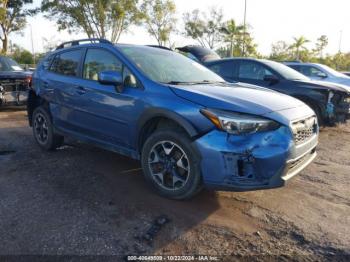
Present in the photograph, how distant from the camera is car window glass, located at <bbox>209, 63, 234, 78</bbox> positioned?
7910 millimetres

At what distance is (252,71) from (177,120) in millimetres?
4889

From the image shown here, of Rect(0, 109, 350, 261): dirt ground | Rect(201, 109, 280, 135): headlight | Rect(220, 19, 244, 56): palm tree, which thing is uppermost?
Rect(220, 19, 244, 56): palm tree

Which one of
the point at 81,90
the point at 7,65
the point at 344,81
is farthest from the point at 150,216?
the point at 344,81

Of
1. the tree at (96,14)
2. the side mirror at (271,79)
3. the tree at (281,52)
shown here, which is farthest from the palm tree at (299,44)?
the side mirror at (271,79)

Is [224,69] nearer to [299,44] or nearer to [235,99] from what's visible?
[235,99]

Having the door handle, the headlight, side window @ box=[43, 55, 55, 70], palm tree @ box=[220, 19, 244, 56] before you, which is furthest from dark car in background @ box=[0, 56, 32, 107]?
palm tree @ box=[220, 19, 244, 56]

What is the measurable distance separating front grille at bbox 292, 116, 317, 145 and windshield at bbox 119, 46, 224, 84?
51.8 inches

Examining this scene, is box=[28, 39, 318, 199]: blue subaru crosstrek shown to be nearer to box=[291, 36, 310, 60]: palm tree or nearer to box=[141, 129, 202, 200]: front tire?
box=[141, 129, 202, 200]: front tire

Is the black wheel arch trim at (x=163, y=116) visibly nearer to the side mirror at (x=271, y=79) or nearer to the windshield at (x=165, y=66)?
the windshield at (x=165, y=66)

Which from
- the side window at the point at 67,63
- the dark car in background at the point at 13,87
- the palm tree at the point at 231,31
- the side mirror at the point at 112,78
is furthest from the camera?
the palm tree at the point at 231,31

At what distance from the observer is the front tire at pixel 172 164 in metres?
3.21

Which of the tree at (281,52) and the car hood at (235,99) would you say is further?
the tree at (281,52)

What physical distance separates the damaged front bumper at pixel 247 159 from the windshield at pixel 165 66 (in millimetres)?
1071

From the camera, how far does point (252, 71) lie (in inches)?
300
